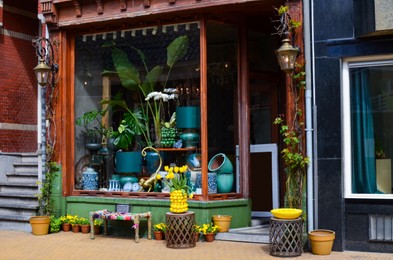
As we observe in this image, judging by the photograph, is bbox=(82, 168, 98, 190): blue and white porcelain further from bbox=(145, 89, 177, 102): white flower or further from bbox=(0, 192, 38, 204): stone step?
bbox=(145, 89, 177, 102): white flower

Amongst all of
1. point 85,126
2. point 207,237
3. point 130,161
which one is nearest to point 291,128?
point 207,237

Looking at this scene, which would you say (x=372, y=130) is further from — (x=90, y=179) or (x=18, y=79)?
(x=18, y=79)

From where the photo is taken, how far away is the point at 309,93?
8.98 metres

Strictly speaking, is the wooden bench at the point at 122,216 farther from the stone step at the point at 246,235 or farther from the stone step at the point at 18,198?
the stone step at the point at 18,198

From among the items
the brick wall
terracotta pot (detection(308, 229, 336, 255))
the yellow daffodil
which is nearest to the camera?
terracotta pot (detection(308, 229, 336, 255))

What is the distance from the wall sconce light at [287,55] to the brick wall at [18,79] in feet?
24.8

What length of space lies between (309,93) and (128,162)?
157 inches

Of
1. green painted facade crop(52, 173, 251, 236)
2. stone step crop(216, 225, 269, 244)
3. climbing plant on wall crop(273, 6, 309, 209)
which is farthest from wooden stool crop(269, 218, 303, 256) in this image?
green painted facade crop(52, 173, 251, 236)

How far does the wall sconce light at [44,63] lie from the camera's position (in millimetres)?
10984

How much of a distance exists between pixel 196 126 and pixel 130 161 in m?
1.63

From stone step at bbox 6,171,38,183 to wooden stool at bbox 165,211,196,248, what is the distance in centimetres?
460

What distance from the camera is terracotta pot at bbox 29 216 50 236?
10.7 meters

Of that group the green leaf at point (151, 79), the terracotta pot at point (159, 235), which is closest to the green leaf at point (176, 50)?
the green leaf at point (151, 79)

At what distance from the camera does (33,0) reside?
47.5ft
